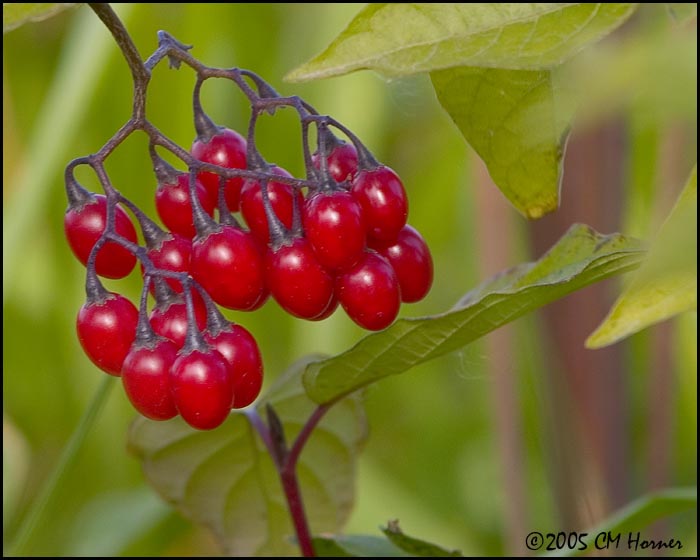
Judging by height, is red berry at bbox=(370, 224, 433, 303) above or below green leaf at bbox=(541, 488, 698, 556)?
above

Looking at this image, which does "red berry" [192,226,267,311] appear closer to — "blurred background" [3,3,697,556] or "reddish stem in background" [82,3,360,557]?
"reddish stem in background" [82,3,360,557]

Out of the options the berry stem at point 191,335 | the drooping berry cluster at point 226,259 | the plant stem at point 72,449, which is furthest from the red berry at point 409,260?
the plant stem at point 72,449

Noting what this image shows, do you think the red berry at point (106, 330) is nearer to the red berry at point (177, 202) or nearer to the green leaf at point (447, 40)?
the red berry at point (177, 202)

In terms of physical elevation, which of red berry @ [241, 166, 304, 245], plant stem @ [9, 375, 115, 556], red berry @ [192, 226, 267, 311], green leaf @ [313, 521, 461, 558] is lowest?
green leaf @ [313, 521, 461, 558]

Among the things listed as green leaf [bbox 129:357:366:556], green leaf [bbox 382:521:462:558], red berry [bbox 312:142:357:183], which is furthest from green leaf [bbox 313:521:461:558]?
red berry [bbox 312:142:357:183]

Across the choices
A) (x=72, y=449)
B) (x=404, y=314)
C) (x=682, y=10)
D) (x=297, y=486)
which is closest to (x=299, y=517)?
(x=297, y=486)

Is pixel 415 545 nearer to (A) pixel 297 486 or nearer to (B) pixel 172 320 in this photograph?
(A) pixel 297 486

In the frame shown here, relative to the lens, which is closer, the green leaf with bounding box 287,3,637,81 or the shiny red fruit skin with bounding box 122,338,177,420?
the green leaf with bounding box 287,3,637,81

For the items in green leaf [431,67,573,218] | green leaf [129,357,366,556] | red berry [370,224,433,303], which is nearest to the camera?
green leaf [431,67,573,218]
